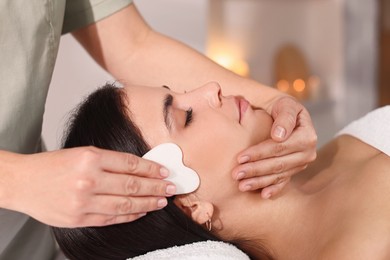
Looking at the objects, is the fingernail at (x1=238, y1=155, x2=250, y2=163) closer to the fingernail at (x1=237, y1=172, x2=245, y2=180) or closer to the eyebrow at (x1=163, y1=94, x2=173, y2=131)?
the fingernail at (x1=237, y1=172, x2=245, y2=180)

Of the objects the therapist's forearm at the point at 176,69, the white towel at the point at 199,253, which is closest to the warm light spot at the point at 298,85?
the therapist's forearm at the point at 176,69

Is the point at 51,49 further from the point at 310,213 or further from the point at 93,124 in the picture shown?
the point at 310,213

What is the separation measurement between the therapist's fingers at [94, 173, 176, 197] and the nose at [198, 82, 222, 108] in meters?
0.33

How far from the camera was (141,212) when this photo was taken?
1.15m

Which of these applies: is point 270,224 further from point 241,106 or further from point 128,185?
point 128,185

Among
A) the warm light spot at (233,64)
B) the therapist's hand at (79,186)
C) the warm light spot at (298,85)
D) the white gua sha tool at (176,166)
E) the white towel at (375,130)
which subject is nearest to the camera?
the therapist's hand at (79,186)

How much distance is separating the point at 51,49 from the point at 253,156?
1.79 feet

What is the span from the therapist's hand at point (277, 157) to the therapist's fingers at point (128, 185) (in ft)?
0.82

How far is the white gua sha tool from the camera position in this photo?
1.31m

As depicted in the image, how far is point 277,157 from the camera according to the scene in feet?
4.53

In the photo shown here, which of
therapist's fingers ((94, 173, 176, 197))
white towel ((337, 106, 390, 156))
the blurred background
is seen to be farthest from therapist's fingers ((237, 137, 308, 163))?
the blurred background

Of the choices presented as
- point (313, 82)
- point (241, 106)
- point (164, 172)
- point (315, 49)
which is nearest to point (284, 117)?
point (241, 106)

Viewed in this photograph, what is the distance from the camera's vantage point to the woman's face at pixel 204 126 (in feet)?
4.51

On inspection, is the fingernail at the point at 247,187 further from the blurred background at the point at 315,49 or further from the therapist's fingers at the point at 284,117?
the blurred background at the point at 315,49
